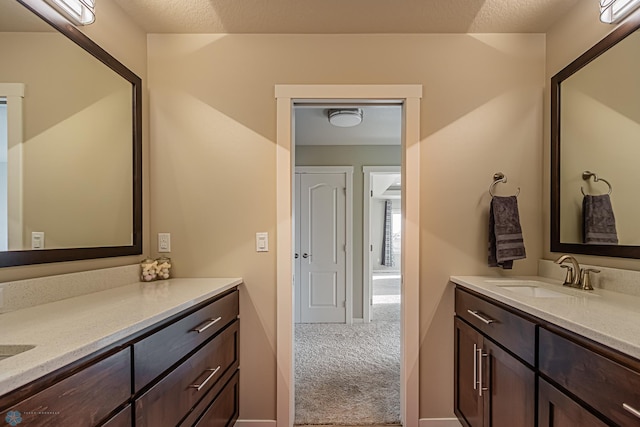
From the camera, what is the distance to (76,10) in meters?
1.45

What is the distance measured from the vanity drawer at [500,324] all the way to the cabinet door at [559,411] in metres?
0.11

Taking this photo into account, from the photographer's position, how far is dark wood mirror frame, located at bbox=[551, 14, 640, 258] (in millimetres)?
1496

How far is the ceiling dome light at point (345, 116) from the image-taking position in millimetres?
3012

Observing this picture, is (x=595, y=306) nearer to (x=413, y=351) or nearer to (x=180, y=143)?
(x=413, y=351)

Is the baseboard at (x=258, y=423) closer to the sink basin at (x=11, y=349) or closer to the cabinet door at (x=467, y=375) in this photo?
the cabinet door at (x=467, y=375)

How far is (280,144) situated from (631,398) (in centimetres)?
180

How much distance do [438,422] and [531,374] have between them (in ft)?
3.31

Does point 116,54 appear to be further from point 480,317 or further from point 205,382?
point 480,317

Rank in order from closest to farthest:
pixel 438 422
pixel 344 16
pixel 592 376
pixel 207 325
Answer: pixel 592 376, pixel 207 325, pixel 344 16, pixel 438 422

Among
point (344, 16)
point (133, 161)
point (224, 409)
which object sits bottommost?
point (224, 409)

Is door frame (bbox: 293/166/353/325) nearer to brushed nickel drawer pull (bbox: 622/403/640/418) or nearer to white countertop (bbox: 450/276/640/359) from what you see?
white countertop (bbox: 450/276/640/359)

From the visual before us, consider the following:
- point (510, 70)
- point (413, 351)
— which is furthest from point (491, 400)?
point (510, 70)

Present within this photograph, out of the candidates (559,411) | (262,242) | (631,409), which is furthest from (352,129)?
(631,409)

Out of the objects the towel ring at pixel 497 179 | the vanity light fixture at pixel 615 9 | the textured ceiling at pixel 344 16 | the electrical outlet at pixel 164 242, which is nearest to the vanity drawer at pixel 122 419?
the electrical outlet at pixel 164 242
